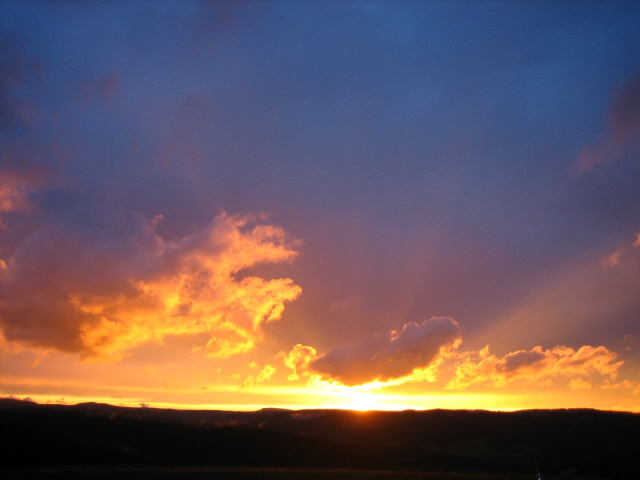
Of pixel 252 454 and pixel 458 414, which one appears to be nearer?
pixel 252 454

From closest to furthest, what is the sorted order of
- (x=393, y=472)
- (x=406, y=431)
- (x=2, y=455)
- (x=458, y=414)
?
(x=393, y=472), (x=2, y=455), (x=406, y=431), (x=458, y=414)

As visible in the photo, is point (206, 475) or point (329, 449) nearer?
point (206, 475)

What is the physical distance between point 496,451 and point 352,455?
36029mm

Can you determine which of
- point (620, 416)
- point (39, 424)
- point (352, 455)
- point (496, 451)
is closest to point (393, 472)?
point (352, 455)

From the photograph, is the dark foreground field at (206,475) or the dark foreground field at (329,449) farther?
the dark foreground field at (329,449)

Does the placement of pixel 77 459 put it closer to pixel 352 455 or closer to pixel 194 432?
pixel 194 432

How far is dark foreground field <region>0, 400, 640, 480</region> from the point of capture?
72.1m

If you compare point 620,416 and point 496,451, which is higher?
point 620,416

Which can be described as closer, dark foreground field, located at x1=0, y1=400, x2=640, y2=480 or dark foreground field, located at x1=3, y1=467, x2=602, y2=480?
dark foreground field, located at x1=3, y1=467, x2=602, y2=480

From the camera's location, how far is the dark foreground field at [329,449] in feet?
237

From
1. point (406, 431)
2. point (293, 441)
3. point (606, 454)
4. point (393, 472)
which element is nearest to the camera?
point (393, 472)

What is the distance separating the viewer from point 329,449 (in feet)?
323

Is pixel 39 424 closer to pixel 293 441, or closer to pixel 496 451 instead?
pixel 293 441

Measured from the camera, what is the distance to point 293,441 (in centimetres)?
10344
